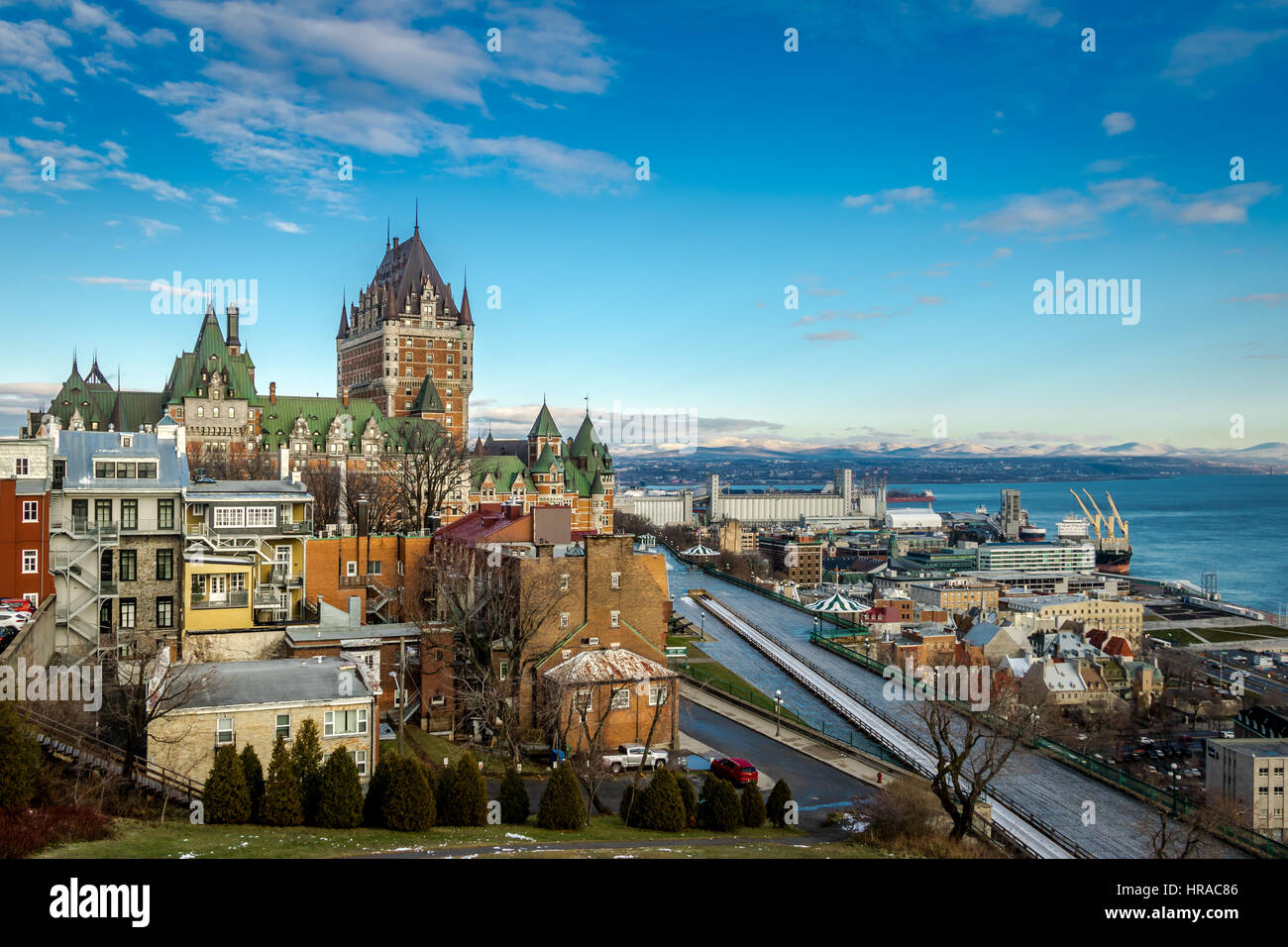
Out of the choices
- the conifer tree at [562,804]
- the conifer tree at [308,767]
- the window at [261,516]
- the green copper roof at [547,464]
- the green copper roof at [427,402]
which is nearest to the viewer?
the conifer tree at [308,767]

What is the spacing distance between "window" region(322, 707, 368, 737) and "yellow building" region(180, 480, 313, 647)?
9.08 m

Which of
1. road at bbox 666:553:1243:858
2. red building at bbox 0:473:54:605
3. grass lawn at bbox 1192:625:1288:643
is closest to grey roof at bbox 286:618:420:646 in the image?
red building at bbox 0:473:54:605

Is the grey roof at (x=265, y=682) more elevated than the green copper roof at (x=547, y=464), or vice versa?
the green copper roof at (x=547, y=464)

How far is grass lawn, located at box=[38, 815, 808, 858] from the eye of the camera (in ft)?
50.3

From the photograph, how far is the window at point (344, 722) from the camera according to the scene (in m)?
23.1

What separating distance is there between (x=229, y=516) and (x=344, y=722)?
12419 mm

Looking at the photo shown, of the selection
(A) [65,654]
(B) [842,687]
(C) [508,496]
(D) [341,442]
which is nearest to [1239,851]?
(B) [842,687]

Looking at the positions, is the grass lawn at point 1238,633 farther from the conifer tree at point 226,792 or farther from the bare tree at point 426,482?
the conifer tree at point 226,792

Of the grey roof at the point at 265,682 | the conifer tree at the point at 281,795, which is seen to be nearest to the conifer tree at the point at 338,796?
the conifer tree at the point at 281,795

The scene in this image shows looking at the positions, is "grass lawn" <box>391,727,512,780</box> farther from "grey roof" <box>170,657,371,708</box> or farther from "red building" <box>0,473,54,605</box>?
"red building" <box>0,473,54,605</box>

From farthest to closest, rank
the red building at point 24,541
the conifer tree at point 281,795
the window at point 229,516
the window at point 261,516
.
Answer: the window at point 261,516 < the window at point 229,516 < the red building at point 24,541 < the conifer tree at point 281,795

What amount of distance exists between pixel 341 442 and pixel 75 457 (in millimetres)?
68482
